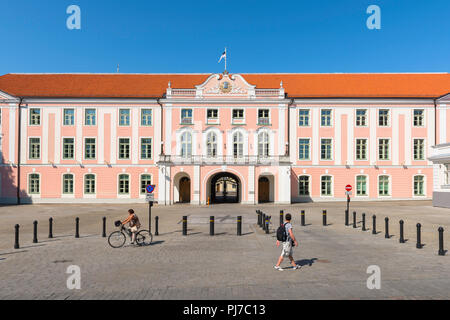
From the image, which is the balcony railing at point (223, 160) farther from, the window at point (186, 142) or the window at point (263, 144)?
the window at point (186, 142)

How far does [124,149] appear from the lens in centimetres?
3719

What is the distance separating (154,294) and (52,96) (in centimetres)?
3459

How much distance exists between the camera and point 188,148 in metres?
36.7

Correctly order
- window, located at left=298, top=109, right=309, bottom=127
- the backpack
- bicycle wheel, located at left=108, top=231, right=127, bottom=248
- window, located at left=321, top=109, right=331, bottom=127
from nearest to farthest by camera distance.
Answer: the backpack → bicycle wheel, located at left=108, top=231, right=127, bottom=248 → window, located at left=298, top=109, right=309, bottom=127 → window, located at left=321, top=109, right=331, bottom=127

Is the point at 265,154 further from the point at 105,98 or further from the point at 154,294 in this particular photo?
the point at 154,294

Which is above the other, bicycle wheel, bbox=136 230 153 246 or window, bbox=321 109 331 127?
window, bbox=321 109 331 127

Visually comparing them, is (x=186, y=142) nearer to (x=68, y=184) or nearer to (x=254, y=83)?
(x=254, y=83)

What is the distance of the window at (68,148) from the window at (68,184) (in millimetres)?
1889

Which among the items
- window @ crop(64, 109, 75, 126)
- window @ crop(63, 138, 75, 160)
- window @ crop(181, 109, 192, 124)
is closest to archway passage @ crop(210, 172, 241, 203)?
window @ crop(181, 109, 192, 124)

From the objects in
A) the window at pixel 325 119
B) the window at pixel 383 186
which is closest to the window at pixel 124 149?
the window at pixel 325 119

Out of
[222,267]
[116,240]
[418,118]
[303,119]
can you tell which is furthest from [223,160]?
[222,267]

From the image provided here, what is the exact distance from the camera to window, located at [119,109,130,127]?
37.3 meters

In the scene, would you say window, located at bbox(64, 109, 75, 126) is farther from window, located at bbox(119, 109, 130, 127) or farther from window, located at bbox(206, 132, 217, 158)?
window, located at bbox(206, 132, 217, 158)

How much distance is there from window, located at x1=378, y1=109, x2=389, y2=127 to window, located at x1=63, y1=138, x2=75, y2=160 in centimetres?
3137
